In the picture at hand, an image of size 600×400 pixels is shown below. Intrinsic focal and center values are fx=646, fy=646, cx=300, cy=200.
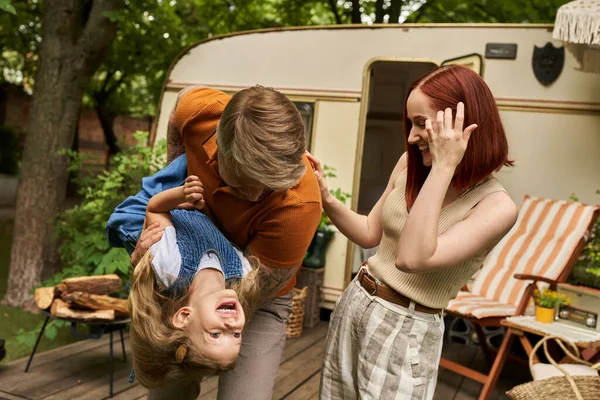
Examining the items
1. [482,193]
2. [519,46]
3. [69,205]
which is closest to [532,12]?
[519,46]

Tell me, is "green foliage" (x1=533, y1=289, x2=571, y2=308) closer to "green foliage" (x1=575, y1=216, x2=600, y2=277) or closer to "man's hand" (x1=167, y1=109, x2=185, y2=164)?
"green foliage" (x1=575, y1=216, x2=600, y2=277)

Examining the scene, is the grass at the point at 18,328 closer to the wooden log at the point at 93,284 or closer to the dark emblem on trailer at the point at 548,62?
the wooden log at the point at 93,284

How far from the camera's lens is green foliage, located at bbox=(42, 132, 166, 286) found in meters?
5.27

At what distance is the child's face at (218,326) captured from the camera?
5.25 ft

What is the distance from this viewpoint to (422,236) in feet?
5.43

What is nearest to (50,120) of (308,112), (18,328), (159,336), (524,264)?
(18,328)

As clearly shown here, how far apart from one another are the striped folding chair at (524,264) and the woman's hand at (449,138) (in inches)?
115

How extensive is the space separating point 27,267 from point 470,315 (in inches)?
167

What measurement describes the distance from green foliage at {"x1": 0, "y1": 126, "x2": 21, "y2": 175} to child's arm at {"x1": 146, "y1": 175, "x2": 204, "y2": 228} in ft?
51.2

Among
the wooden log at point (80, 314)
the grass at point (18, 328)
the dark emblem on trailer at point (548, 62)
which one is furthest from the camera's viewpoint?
the dark emblem on trailer at point (548, 62)

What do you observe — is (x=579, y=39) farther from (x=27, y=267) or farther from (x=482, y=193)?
(x=27, y=267)

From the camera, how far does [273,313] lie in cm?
216

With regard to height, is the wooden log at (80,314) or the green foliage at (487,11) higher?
the green foliage at (487,11)

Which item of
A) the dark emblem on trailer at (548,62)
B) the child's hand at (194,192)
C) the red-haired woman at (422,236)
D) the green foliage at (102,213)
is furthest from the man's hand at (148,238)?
the dark emblem on trailer at (548,62)
